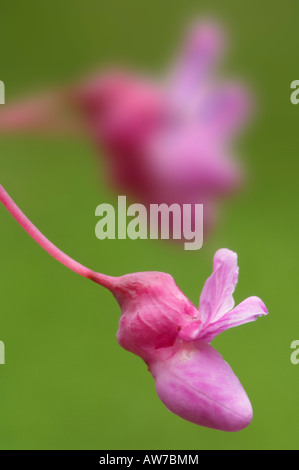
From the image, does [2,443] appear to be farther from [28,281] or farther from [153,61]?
[153,61]

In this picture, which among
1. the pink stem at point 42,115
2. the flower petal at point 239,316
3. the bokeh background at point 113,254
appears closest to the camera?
the flower petal at point 239,316

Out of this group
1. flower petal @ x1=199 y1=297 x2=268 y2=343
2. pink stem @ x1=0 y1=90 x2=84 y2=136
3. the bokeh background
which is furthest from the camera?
the bokeh background

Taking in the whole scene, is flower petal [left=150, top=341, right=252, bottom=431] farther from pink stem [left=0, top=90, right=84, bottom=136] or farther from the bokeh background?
the bokeh background

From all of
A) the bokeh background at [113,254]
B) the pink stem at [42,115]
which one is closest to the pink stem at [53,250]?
the pink stem at [42,115]

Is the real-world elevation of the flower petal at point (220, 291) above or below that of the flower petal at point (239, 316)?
above

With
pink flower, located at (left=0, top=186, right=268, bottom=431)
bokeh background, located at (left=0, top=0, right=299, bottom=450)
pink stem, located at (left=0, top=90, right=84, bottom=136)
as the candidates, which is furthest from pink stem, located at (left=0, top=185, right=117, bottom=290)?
bokeh background, located at (left=0, top=0, right=299, bottom=450)

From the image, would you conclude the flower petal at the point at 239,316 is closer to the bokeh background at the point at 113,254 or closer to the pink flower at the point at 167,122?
the pink flower at the point at 167,122
